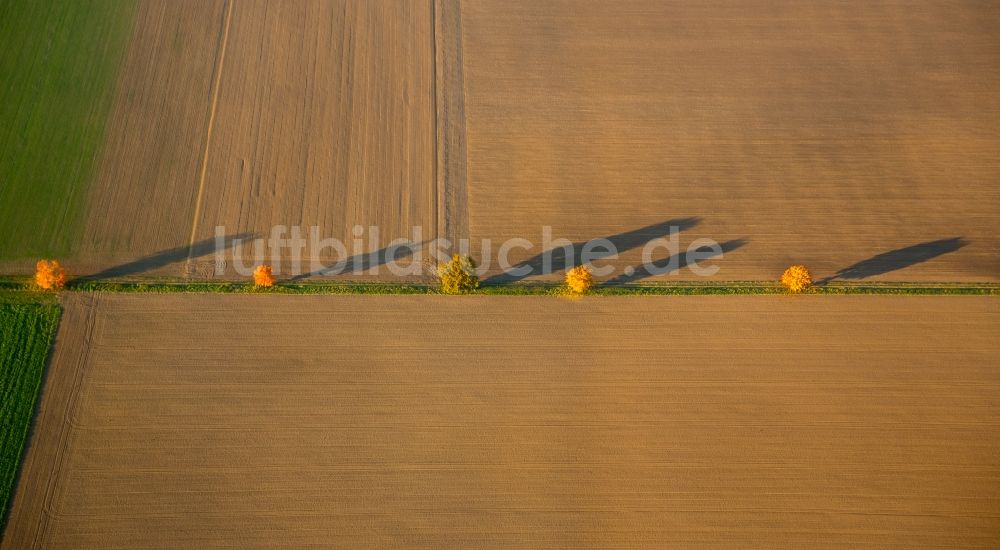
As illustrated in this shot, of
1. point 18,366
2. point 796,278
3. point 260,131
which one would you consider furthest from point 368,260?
point 796,278

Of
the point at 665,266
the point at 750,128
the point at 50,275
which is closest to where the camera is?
the point at 50,275

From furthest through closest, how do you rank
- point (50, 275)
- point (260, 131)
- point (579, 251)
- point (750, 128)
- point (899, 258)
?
point (750, 128)
point (260, 131)
point (899, 258)
point (579, 251)
point (50, 275)

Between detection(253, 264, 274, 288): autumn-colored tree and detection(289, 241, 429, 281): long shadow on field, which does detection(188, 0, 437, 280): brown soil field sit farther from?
detection(253, 264, 274, 288): autumn-colored tree

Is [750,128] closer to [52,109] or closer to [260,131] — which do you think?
[260,131]

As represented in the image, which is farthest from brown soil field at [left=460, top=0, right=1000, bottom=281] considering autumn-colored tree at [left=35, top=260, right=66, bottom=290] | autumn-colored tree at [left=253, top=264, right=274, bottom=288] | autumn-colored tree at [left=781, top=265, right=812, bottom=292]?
autumn-colored tree at [left=35, top=260, right=66, bottom=290]

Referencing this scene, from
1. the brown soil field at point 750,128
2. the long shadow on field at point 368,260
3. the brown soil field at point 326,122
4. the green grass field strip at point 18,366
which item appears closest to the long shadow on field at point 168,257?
the brown soil field at point 326,122

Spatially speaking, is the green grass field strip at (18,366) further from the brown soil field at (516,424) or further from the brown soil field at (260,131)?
the brown soil field at (260,131)

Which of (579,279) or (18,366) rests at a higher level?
(579,279)

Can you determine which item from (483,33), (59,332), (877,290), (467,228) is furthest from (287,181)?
(877,290)
